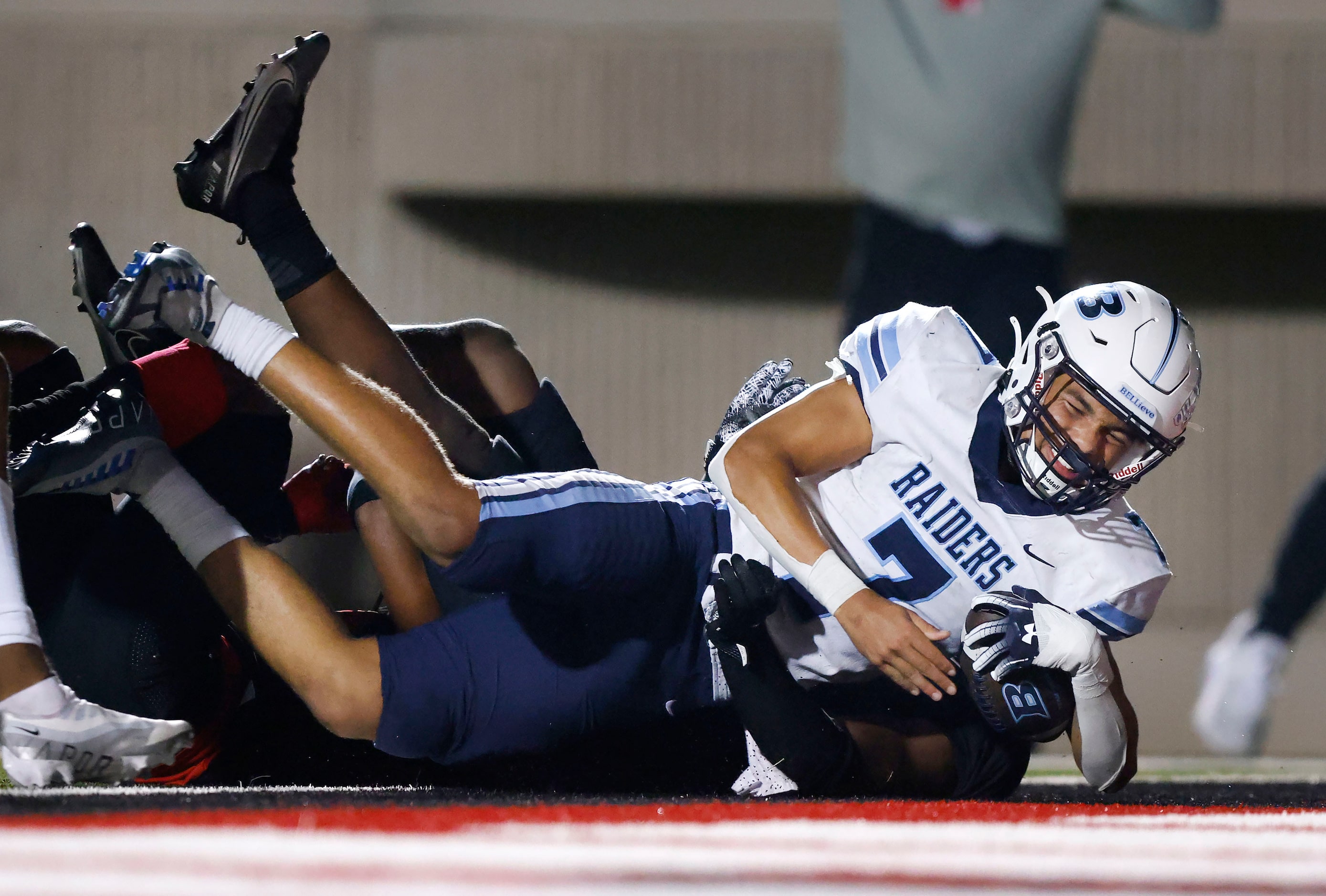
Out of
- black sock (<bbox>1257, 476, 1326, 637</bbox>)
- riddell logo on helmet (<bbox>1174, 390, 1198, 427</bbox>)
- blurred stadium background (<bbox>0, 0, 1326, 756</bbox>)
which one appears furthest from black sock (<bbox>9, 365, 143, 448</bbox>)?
black sock (<bbox>1257, 476, 1326, 637</bbox>)

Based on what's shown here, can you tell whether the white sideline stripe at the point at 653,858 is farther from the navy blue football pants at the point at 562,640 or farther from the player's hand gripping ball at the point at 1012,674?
the navy blue football pants at the point at 562,640

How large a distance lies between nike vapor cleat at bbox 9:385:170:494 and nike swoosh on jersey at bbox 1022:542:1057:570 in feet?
3.98

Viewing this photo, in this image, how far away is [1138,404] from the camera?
5.16 ft

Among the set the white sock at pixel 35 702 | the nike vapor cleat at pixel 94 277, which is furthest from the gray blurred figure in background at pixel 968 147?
the white sock at pixel 35 702

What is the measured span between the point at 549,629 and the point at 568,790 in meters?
0.24

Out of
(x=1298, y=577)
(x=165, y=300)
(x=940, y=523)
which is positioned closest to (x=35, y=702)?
(x=165, y=300)

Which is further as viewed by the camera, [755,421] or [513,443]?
[513,443]

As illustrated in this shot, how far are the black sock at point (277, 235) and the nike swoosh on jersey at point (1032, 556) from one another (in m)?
1.08

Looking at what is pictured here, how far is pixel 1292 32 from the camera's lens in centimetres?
377

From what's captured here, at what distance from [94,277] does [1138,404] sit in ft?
5.15

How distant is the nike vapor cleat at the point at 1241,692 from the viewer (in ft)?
11.4

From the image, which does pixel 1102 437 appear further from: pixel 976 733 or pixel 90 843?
pixel 90 843

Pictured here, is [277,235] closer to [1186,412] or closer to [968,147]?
[1186,412]

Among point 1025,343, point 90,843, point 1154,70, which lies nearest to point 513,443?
point 1025,343
